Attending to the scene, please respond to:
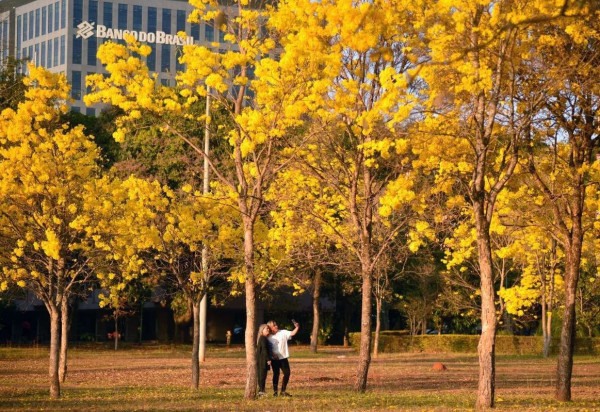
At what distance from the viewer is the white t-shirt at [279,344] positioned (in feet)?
74.1

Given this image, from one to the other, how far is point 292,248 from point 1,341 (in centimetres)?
4212

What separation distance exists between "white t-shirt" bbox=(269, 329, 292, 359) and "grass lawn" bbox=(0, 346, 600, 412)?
3.02 ft

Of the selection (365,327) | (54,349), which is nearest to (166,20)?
(54,349)

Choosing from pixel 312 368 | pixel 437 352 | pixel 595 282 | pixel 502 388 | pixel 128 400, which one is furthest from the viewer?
pixel 437 352

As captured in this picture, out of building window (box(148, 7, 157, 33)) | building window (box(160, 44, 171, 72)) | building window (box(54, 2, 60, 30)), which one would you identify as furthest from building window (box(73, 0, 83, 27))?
building window (box(160, 44, 171, 72))

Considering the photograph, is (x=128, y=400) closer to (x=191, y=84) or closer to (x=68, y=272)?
(x=68, y=272)

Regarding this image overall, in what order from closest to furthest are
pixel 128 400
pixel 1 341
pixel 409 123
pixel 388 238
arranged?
pixel 409 123
pixel 128 400
pixel 388 238
pixel 1 341

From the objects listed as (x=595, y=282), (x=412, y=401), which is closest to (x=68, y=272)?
(x=412, y=401)

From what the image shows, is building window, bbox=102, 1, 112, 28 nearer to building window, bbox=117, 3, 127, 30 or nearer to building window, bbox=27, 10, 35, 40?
building window, bbox=117, 3, 127, 30

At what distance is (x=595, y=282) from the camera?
4588cm

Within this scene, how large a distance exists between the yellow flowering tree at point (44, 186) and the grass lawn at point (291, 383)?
240cm

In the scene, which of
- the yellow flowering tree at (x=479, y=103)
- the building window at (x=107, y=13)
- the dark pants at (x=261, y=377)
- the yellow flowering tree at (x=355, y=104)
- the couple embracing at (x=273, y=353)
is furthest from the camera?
the building window at (x=107, y=13)

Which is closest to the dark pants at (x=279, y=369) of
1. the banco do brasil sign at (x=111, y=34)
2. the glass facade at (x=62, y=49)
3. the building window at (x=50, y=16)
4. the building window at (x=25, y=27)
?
the banco do brasil sign at (x=111, y=34)

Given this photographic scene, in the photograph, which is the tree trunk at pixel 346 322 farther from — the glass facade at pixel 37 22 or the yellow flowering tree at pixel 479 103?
the glass facade at pixel 37 22
